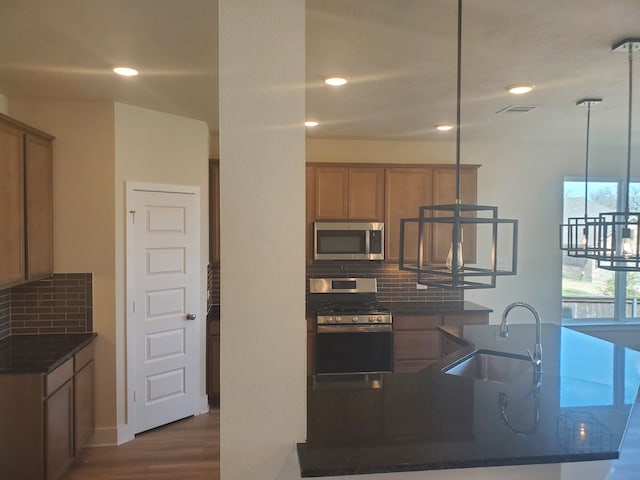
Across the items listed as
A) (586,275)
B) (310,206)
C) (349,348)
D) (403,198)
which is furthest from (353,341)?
(586,275)

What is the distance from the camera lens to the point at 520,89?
9.87ft

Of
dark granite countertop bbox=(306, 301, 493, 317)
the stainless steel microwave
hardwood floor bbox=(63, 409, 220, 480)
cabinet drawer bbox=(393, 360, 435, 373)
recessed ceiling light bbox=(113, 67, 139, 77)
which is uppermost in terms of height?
recessed ceiling light bbox=(113, 67, 139, 77)

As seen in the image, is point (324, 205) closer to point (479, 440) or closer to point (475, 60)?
point (475, 60)

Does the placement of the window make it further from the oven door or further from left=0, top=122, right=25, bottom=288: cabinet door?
left=0, top=122, right=25, bottom=288: cabinet door

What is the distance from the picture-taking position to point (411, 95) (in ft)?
10.5

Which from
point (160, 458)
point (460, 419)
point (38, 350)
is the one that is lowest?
point (160, 458)

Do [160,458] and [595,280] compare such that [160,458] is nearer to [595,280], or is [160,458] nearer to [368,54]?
[368,54]

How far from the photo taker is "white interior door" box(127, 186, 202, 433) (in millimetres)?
3574

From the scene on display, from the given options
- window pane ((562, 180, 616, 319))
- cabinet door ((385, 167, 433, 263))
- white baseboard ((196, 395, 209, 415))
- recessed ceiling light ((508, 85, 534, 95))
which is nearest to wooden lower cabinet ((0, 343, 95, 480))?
white baseboard ((196, 395, 209, 415))

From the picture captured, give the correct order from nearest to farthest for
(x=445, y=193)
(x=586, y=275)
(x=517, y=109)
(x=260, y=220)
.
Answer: (x=260, y=220) → (x=517, y=109) → (x=445, y=193) → (x=586, y=275)

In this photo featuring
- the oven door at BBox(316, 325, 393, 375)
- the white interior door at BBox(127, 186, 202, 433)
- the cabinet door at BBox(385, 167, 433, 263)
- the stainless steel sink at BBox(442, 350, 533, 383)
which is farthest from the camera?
the cabinet door at BBox(385, 167, 433, 263)

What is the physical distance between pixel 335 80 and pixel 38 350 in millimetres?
2595

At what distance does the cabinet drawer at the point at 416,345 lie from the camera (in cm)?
434

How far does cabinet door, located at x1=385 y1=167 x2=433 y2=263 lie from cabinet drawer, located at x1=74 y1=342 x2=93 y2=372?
275 cm
